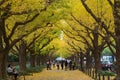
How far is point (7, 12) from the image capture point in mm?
24688

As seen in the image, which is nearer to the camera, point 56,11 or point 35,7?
point 35,7

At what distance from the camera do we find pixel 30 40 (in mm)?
45812

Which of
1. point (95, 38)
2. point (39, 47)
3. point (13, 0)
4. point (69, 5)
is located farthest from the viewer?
point (39, 47)

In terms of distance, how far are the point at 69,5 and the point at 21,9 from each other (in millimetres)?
7971

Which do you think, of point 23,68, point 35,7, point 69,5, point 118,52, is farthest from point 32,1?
point 23,68

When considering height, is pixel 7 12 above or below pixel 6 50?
above

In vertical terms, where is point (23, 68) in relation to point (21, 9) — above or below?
below

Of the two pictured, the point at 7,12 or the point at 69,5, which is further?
the point at 69,5

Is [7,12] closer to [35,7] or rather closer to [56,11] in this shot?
[35,7]

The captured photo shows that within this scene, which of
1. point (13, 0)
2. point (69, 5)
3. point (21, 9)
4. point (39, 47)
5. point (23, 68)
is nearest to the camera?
point (13, 0)

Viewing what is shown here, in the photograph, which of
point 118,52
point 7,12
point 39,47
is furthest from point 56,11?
point 39,47

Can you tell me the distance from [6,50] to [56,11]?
17.5 ft

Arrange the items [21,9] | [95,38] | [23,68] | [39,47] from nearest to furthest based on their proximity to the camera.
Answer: [21,9] < [95,38] < [23,68] < [39,47]

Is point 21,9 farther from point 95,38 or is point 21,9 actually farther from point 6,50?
point 95,38
